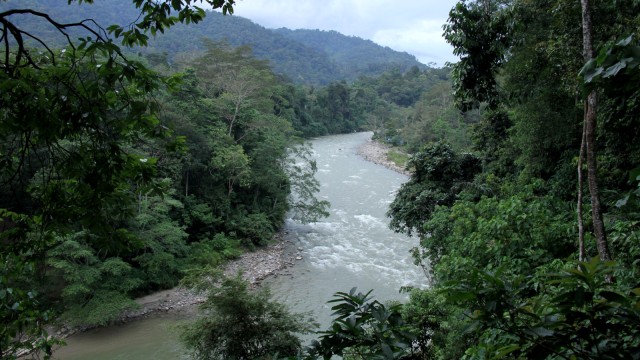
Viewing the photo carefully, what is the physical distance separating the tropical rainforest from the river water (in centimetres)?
87

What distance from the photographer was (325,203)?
18281mm

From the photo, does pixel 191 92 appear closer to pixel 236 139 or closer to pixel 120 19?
pixel 236 139

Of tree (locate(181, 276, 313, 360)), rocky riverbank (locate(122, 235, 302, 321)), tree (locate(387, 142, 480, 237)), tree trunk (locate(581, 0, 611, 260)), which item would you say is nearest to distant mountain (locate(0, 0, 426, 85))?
rocky riverbank (locate(122, 235, 302, 321))

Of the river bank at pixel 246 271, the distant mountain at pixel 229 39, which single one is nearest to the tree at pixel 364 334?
the river bank at pixel 246 271

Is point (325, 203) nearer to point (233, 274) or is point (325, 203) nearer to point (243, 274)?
point (243, 274)

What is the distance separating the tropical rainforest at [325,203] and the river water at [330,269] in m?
0.87

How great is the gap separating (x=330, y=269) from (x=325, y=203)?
4.47 m

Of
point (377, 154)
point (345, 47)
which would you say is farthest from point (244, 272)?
point (345, 47)

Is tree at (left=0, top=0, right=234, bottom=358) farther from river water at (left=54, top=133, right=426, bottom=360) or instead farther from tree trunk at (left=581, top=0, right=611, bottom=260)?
river water at (left=54, top=133, right=426, bottom=360)

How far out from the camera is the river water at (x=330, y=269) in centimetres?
1003

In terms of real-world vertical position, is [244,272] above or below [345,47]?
below

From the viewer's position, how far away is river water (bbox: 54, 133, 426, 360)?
10031mm

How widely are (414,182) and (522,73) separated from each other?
13.5 ft

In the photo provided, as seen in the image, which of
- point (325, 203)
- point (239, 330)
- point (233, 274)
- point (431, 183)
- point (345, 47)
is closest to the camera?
point (239, 330)
